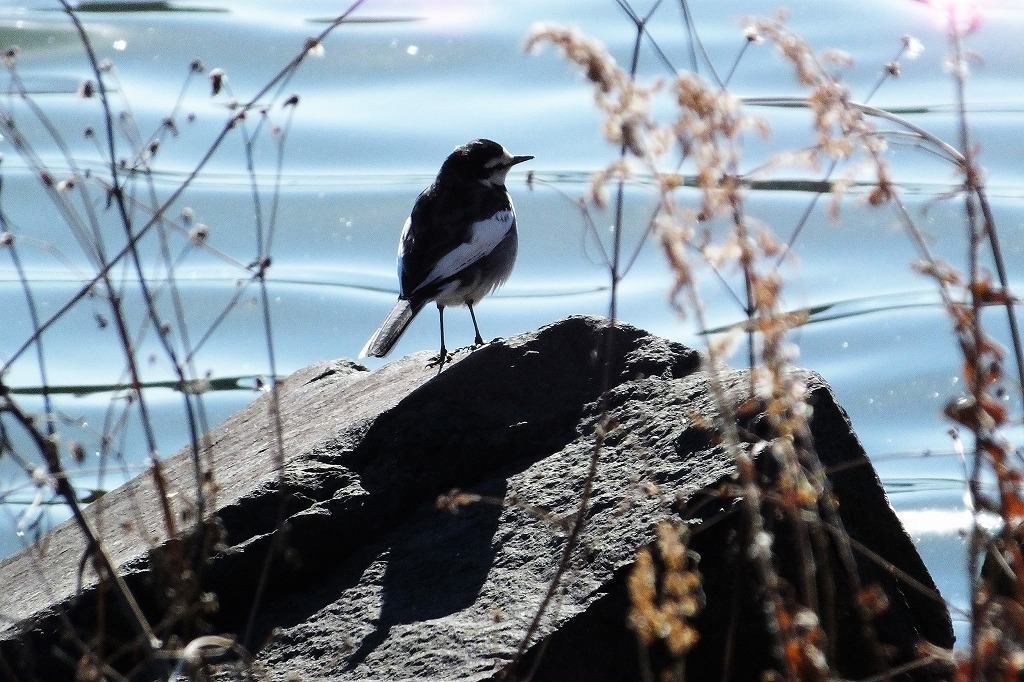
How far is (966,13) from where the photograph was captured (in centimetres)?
269

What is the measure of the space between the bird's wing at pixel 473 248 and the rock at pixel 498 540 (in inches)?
52.4

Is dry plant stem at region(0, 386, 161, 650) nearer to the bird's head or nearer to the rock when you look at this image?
the rock

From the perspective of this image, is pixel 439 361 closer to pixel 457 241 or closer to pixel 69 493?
pixel 457 241

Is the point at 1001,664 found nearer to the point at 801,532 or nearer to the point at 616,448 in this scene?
the point at 801,532

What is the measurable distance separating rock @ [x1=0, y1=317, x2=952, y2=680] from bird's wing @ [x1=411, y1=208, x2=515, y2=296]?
1330 millimetres

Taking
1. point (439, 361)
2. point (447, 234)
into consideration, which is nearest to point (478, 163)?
point (447, 234)

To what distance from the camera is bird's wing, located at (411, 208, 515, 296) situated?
6.47 m

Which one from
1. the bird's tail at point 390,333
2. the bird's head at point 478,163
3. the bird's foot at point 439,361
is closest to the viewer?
the bird's foot at point 439,361

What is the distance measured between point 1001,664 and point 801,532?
381mm

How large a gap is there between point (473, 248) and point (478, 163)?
0.80 metres

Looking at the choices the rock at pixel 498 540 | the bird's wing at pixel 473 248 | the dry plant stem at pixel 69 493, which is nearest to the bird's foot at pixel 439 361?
the rock at pixel 498 540

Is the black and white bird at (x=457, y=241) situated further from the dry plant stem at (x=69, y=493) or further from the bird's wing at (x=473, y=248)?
the dry plant stem at (x=69, y=493)

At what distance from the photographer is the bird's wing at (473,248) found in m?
6.47

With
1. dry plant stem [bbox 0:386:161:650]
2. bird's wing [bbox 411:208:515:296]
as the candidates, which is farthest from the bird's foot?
dry plant stem [bbox 0:386:161:650]
